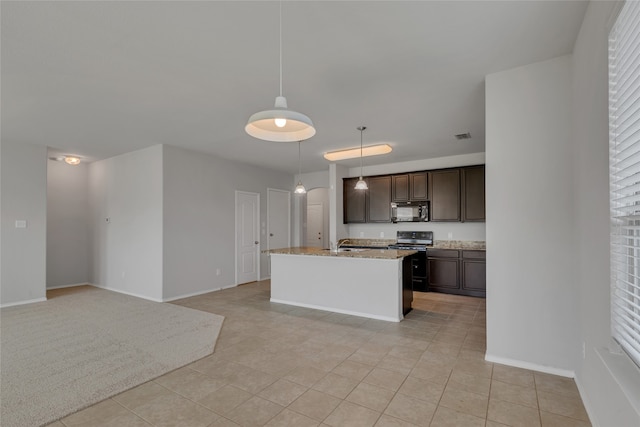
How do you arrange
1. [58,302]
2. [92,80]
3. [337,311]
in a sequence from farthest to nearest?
[58,302]
[337,311]
[92,80]

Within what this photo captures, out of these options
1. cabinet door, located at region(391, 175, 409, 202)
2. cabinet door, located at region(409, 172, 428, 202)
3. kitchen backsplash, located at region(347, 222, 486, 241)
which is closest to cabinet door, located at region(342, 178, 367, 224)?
kitchen backsplash, located at region(347, 222, 486, 241)

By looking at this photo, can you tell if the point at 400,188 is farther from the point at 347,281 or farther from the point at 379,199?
the point at 347,281


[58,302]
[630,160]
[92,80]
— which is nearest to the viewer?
[630,160]

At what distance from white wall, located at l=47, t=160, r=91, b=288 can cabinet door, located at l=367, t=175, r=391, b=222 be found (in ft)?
20.8

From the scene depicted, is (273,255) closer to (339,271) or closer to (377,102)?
(339,271)

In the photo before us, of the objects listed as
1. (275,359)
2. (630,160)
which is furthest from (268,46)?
Answer: (275,359)

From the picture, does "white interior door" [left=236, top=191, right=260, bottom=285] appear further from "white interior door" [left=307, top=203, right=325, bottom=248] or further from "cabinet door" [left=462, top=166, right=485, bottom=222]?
"cabinet door" [left=462, top=166, right=485, bottom=222]

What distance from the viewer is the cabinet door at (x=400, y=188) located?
6.46 m

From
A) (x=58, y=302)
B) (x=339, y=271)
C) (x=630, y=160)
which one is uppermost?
(x=630, y=160)

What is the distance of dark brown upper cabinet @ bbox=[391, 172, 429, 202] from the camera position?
20.5 feet

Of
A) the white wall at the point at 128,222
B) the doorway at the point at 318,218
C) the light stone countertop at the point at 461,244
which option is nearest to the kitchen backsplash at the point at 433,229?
the light stone countertop at the point at 461,244

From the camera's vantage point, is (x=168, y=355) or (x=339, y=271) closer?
(x=168, y=355)

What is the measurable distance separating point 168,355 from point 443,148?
521cm

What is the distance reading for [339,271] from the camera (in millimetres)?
4582
